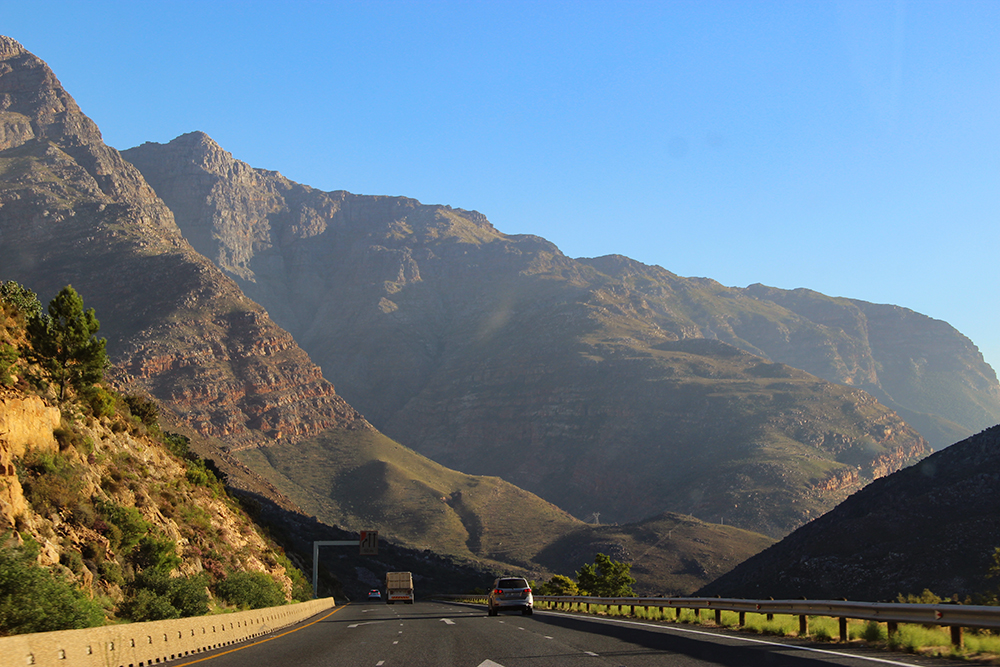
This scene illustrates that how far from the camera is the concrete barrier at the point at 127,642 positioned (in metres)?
13.5

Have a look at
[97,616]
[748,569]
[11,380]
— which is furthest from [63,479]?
[748,569]

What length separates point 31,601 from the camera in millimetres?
16984

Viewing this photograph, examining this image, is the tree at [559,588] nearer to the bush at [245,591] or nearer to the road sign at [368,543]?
the road sign at [368,543]

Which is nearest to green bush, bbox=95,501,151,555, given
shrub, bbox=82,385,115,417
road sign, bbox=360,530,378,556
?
shrub, bbox=82,385,115,417

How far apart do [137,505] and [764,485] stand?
18101 cm

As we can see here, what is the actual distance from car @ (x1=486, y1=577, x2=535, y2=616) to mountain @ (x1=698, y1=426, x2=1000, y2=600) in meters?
39.7

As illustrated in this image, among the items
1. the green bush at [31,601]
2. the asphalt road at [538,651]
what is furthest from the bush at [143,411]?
the green bush at [31,601]

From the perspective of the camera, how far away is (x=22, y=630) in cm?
1670

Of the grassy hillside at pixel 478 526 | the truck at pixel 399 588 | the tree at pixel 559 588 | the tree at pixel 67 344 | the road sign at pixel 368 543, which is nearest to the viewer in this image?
the tree at pixel 67 344

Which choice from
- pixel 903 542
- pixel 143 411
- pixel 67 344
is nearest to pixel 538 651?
pixel 67 344

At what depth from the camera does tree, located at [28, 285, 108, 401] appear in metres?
34.5

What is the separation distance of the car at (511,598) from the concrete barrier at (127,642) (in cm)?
1395

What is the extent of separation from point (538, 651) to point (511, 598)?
784 inches

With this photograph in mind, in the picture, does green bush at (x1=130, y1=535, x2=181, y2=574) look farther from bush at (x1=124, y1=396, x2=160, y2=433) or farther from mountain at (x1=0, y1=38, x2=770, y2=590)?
mountain at (x1=0, y1=38, x2=770, y2=590)
